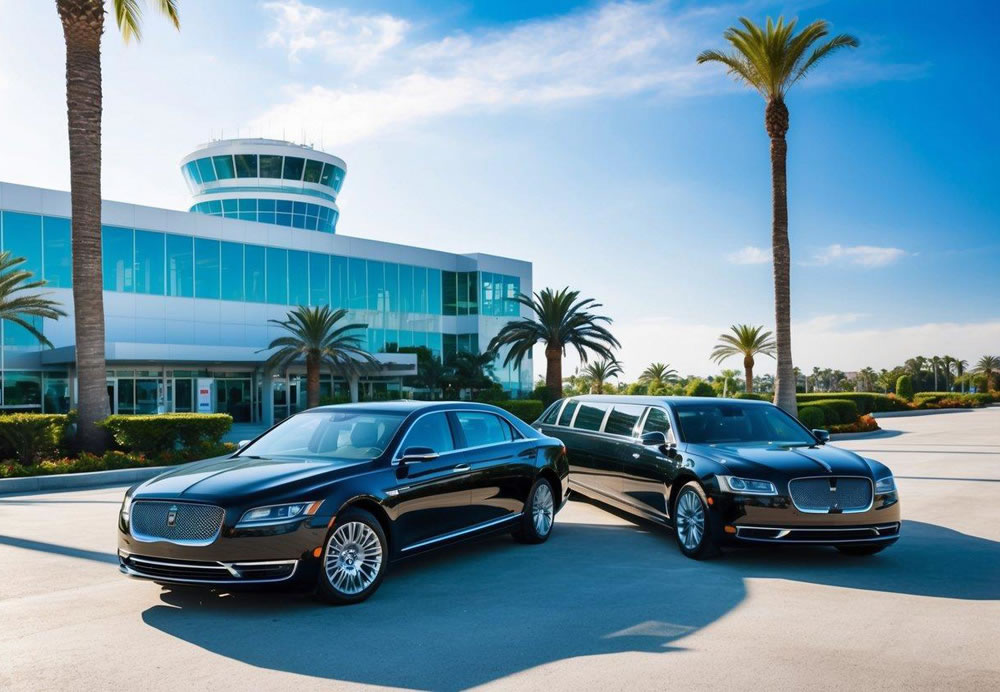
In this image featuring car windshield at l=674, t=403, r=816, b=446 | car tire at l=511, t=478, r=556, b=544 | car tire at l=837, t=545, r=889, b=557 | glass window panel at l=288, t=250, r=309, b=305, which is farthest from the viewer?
glass window panel at l=288, t=250, r=309, b=305

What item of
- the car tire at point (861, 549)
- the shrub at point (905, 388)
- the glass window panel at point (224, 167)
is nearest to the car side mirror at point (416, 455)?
the car tire at point (861, 549)

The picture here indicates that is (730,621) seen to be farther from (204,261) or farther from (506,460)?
(204,261)

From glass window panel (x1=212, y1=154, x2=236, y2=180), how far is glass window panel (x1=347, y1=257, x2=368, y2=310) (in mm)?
8529

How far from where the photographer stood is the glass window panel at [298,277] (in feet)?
136

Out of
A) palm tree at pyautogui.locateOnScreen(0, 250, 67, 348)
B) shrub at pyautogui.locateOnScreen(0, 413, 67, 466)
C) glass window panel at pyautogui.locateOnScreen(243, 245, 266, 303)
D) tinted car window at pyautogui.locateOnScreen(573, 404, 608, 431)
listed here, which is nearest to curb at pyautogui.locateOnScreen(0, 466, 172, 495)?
shrub at pyautogui.locateOnScreen(0, 413, 67, 466)

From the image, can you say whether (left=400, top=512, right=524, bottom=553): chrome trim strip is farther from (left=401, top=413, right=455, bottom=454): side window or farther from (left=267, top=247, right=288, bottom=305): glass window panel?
(left=267, top=247, right=288, bottom=305): glass window panel

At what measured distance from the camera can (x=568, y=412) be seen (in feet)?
39.4

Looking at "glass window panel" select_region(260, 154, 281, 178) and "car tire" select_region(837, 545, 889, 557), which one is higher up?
"glass window panel" select_region(260, 154, 281, 178)

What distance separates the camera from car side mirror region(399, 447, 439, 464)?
7.28 metres

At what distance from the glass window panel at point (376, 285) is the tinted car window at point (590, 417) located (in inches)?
1376

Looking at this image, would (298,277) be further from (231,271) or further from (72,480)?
(72,480)

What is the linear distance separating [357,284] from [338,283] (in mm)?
1224

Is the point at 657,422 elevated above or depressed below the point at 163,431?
above

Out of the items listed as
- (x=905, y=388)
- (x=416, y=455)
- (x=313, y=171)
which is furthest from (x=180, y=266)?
(x=905, y=388)
